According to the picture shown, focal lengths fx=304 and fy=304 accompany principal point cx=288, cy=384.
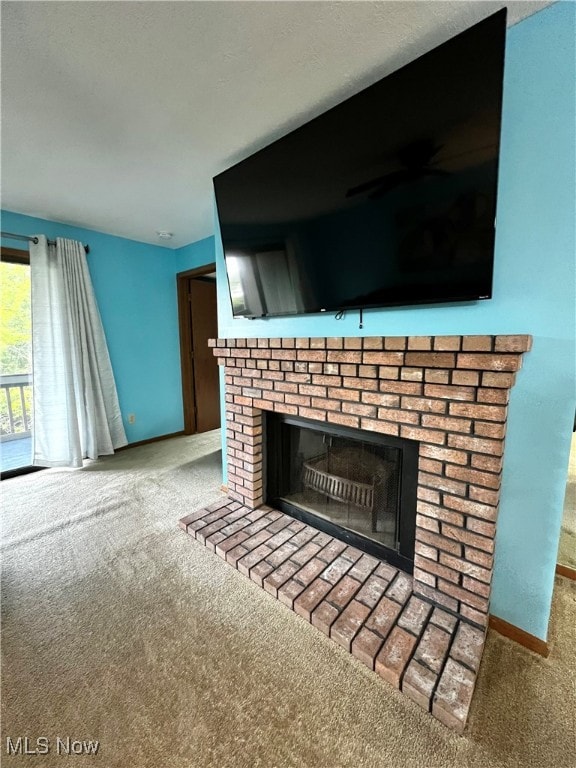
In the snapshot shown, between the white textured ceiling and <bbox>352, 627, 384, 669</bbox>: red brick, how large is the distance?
2.21 m

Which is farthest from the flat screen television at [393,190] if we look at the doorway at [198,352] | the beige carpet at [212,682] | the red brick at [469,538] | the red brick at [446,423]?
the doorway at [198,352]

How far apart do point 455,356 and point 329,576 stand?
1.15 meters

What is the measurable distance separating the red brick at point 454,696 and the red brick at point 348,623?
30cm

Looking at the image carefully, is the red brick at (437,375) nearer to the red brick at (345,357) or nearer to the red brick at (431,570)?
the red brick at (345,357)

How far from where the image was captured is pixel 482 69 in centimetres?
97

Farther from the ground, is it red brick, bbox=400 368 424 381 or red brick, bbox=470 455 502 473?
red brick, bbox=400 368 424 381

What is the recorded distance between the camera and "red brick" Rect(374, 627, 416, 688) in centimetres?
105

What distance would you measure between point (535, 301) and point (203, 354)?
358cm

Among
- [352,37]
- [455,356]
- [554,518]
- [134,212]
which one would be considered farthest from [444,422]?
[134,212]

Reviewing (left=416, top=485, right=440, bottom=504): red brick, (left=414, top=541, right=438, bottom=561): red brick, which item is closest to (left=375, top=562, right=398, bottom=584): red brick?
(left=414, top=541, right=438, bottom=561): red brick

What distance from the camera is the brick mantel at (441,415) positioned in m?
1.10

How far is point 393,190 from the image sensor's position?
3.86ft

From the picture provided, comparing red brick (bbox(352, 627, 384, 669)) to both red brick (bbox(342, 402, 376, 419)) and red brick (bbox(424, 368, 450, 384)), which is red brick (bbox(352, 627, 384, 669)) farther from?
red brick (bbox(424, 368, 450, 384))

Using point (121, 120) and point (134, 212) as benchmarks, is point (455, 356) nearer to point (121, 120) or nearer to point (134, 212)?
point (121, 120)
